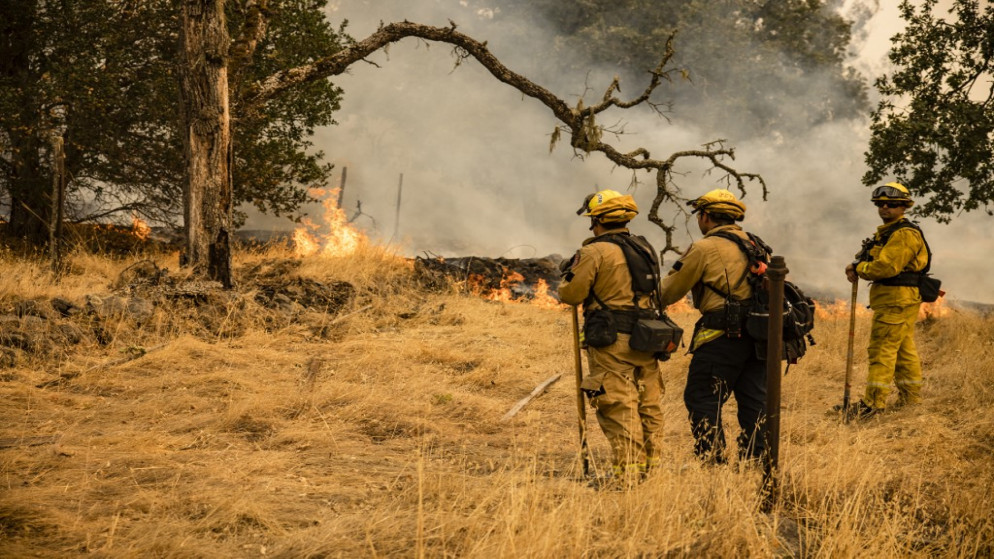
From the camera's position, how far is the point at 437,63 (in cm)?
4125

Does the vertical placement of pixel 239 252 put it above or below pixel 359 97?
below

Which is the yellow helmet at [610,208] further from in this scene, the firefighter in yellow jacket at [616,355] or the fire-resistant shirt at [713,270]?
the fire-resistant shirt at [713,270]

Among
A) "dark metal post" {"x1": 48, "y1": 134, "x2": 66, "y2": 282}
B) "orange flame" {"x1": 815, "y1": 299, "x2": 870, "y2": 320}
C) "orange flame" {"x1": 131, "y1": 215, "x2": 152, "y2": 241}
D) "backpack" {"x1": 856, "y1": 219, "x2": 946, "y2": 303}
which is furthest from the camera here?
"orange flame" {"x1": 131, "y1": 215, "x2": 152, "y2": 241}

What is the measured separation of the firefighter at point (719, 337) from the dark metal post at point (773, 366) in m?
0.50

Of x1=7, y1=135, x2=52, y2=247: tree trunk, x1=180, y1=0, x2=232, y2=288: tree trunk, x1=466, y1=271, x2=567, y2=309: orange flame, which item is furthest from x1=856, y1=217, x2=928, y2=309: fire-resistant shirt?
x1=7, y1=135, x2=52, y2=247: tree trunk

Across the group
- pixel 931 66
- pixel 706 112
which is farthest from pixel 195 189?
pixel 706 112

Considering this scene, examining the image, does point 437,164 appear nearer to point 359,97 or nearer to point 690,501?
point 359,97

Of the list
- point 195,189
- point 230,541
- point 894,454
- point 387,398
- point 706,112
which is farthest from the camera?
point 706,112

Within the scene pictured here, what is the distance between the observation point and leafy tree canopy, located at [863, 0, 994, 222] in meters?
9.55

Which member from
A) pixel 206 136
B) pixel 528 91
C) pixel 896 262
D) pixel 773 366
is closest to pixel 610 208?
pixel 773 366

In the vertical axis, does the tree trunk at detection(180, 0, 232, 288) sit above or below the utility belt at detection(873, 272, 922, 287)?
above

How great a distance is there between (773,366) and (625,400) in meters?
0.97

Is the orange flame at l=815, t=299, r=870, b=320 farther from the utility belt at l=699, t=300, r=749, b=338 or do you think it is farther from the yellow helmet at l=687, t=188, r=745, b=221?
the utility belt at l=699, t=300, r=749, b=338

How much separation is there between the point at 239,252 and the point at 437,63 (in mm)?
29679
